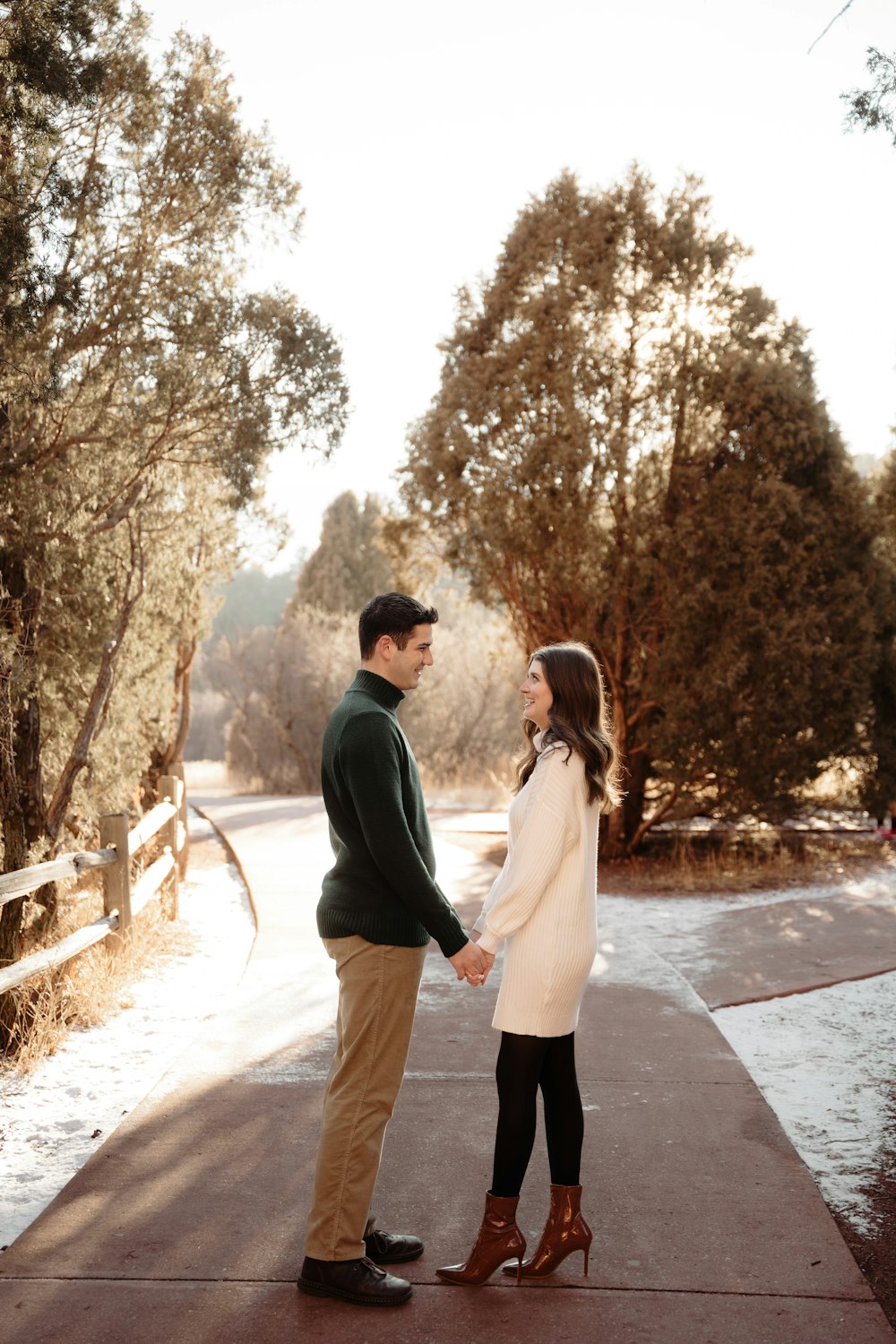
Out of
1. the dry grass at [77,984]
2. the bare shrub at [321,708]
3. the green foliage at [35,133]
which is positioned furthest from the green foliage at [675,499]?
the bare shrub at [321,708]

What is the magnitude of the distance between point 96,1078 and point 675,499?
7956mm

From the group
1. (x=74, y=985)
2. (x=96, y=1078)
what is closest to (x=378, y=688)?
(x=96, y=1078)

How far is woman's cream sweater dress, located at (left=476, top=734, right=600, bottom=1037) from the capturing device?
346 cm

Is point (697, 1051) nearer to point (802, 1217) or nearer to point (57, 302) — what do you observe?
point (802, 1217)

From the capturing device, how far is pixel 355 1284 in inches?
131

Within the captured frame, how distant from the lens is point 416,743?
23.8 metres

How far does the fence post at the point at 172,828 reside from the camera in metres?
9.46

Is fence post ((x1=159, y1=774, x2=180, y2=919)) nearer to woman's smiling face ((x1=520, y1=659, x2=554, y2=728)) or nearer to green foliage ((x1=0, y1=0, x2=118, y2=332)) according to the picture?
green foliage ((x1=0, y1=0, x2=118, y2=332))

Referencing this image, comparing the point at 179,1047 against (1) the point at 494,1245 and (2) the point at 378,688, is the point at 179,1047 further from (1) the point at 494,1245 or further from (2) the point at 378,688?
(2) the point at 378,688

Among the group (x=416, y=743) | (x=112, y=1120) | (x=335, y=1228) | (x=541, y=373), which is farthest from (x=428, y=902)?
(x=416, y=743)

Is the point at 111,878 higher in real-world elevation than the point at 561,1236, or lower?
higher

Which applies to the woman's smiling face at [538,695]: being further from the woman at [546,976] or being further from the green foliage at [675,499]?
the green foliage at [675,499]

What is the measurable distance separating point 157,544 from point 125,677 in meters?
1.25

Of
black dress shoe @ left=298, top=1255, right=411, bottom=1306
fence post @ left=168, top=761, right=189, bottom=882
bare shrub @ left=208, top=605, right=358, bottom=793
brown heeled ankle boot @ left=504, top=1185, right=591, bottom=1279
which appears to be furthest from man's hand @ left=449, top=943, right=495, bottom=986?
bare shrub @ left=208, top=605, right=358, bottom=793
